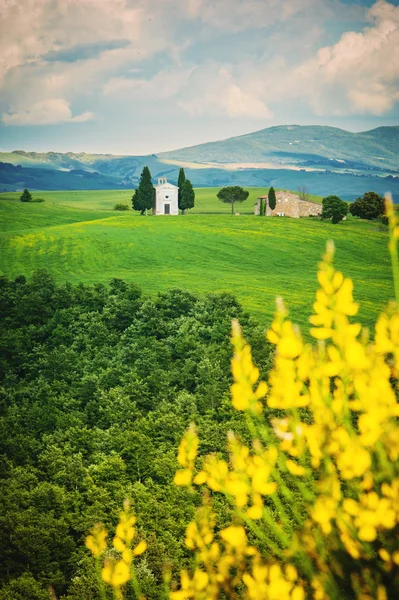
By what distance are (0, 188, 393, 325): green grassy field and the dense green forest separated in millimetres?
5732

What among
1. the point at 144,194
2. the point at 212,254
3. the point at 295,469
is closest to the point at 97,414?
the point at 295,469

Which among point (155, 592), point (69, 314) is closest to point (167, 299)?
point (69, 314)

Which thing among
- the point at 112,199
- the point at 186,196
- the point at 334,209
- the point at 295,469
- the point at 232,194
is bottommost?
the point at 295,469

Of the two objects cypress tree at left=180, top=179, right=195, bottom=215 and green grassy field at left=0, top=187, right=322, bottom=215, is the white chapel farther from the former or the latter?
green grassy field at left=0, top=187, right=322, bottom=215

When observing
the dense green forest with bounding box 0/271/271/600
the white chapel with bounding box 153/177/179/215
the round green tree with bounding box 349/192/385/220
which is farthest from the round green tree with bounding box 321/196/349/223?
the dense green forest with bounding box 0/271/271/600

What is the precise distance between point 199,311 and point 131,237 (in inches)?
1104

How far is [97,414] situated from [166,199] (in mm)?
64470

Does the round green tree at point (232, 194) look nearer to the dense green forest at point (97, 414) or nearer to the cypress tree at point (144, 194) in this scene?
the cypress tree at point (144, 194)

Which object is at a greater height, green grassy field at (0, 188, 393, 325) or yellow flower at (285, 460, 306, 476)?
yellow flower at (285, 460, 306, 476)

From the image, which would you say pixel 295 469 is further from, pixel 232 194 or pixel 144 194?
pixel 232 194

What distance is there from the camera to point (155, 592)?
12141mm

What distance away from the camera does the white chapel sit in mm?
82438

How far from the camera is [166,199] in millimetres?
83250

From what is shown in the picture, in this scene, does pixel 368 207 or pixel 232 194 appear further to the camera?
pixel 232 194
